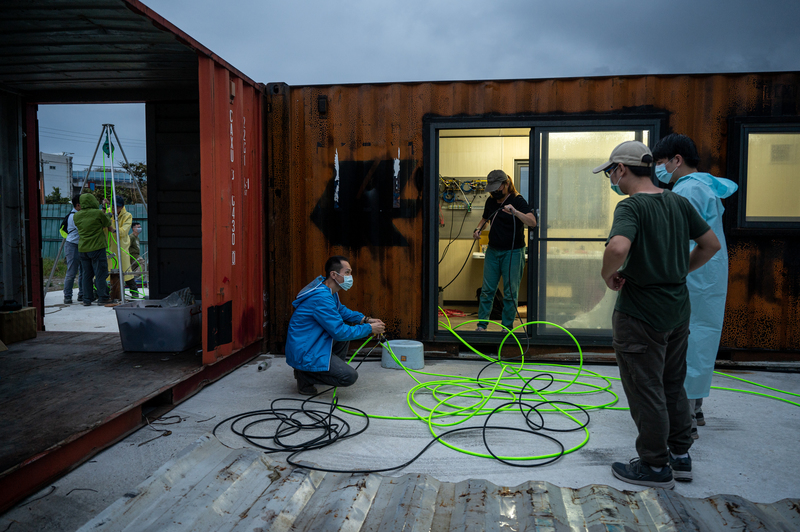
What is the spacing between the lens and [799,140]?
455cm

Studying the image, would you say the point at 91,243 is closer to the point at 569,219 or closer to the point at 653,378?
the point at 569,219

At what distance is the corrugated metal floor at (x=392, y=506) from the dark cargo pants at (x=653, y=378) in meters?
0.24

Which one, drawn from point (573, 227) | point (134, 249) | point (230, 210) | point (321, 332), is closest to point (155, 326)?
point (230, 210)

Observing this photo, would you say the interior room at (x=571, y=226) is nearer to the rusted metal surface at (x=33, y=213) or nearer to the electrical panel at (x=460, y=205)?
the electrical panel at (x=460, y=205)

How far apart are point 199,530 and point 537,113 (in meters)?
4.33

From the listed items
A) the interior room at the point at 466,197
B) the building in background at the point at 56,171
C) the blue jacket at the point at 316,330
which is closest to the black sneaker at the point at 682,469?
the blue jacket at the point at 316,330

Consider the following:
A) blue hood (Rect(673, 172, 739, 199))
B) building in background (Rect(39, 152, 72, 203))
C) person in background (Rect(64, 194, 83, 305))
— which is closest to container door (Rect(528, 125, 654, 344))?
blue hood (Rect(673, 172, 739, 199))

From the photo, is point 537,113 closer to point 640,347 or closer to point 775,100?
point 775,100

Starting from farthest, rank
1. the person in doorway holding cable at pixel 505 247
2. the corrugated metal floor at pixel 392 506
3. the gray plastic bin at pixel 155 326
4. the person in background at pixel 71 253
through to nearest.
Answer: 1. the person in background at pixel 71 253
2. the person in doorway holding cable at pixel 505 247
3. the gray plastic bin at pixel 155 326
4. the corrugated metal floor at pixel 392 506

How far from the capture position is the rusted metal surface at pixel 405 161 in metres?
4.59

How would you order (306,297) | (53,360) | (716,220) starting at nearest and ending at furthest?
(716,220), (306,297), (53,360)

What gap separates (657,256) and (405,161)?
307 cm

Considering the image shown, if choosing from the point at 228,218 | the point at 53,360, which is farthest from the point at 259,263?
the point at 53,360

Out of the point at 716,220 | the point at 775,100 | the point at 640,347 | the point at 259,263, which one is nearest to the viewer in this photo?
the point at 640,347
